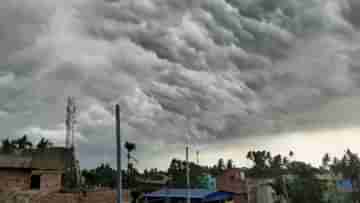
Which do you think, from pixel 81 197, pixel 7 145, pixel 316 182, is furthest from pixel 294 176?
pixel 7 145

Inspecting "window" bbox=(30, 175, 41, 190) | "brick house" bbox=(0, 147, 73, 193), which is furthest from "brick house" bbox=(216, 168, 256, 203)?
"window" bbox=(30, 175, 41, 190)

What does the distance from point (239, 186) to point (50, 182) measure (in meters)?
25.1

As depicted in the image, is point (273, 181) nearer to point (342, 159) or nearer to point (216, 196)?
point (216, 196)

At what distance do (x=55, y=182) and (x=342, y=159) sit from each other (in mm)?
35640

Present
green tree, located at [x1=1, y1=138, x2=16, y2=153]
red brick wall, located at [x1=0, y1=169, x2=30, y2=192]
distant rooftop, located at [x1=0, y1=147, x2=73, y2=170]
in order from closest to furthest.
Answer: red brick wall, located at [x1=0, y1=169, x2=30, y2=192] < distant rooftop, located at [x1=0, y1=147, x2=73, y2=170] < green tree, located at [x1=1, y1=138, x2=16, y2=153]

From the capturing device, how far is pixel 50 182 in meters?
31.6

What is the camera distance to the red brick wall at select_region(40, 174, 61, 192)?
31125 millimetres

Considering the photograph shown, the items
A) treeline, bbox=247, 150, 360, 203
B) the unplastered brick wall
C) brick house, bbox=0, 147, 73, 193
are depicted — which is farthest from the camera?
treeline, bbox=247, 150, 360, 203

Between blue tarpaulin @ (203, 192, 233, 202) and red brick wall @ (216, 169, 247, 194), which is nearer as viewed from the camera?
blue tarpaulin @ (203, 192, 233, 202)

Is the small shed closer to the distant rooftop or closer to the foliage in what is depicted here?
the foliage

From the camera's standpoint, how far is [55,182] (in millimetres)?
31844

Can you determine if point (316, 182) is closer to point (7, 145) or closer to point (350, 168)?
point (350, 168)

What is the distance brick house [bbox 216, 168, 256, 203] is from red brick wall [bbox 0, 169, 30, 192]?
2574 cm

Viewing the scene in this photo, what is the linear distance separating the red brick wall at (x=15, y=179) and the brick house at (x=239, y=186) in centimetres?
2574
